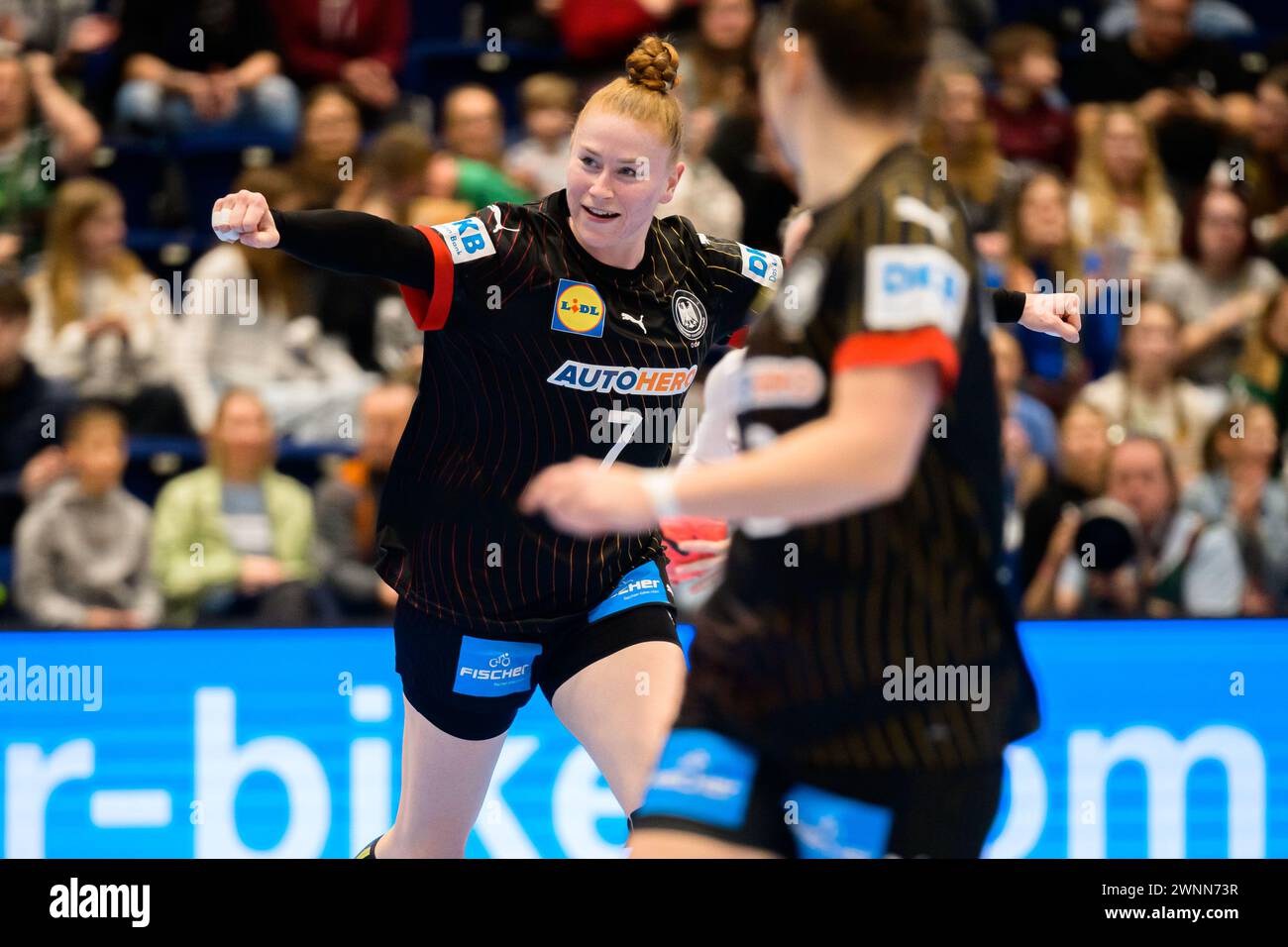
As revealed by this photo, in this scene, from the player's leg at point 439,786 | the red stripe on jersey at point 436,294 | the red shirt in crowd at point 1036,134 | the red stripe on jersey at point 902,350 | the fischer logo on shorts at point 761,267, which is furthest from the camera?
the red shirt in crowd at point 1036,134

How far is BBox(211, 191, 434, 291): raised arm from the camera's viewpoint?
3.24 meters

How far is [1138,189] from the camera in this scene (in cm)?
768

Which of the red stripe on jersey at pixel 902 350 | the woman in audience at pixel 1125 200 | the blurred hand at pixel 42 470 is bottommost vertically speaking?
the blurred hand at pixel 42 470

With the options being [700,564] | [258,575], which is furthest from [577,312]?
[258,575]

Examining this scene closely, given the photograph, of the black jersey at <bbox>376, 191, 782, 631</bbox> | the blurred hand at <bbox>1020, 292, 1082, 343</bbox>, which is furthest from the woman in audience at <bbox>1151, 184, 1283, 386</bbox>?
the black jersey at <bbox>376, 191, 782, 631</bbox>

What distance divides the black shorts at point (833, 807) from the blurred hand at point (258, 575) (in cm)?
368

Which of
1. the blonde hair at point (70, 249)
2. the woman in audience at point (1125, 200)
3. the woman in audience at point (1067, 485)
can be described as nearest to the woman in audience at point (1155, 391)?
the woman in audience at point (1067, 485)

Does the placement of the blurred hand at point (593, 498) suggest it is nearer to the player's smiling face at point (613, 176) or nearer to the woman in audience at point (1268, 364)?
the player's smiling face at point (613, 176)

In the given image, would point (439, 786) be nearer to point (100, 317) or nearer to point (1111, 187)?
point (100, 317)

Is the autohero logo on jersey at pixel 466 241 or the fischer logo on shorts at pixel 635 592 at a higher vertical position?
the autohero logo on jersey at pixel 466 241

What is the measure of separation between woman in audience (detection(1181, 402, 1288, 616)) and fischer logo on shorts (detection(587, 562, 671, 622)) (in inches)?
129

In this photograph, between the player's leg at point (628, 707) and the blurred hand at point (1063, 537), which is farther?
the blurred hand at point (1063, 537)

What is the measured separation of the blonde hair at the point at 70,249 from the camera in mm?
6867
